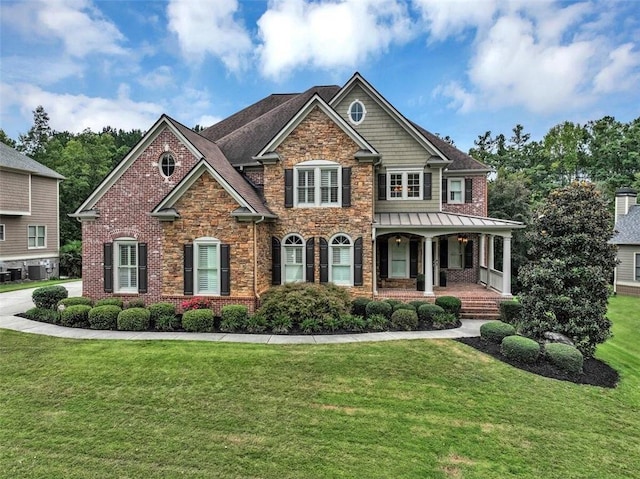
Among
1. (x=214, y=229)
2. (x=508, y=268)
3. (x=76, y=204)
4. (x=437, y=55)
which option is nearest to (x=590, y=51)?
(x=437, y=55)

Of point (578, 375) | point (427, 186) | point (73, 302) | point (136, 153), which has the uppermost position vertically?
point (136, 153)

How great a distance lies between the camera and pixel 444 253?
1828 cm

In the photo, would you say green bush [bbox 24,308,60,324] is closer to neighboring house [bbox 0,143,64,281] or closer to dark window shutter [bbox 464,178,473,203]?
neighboring house [bbox 0,143,64,281]

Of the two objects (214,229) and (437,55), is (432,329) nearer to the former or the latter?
(214,229)

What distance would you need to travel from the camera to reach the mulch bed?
320 inches

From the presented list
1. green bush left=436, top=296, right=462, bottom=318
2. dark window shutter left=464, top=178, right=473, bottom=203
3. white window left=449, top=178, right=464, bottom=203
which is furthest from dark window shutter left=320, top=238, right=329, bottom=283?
dark window shutter left=464, top=178, right=473, bottom=203

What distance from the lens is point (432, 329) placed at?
1152 centimetres

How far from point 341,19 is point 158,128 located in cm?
949

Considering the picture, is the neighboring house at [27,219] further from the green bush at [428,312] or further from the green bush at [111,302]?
the green bush at [428,312]

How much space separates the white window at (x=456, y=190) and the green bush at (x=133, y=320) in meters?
15.5

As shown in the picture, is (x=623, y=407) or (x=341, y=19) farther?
(x=341, y=19)

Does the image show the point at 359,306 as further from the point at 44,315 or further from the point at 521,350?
the point at 44,315

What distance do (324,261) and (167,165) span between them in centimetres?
720

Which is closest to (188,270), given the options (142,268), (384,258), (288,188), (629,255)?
(142,268)
